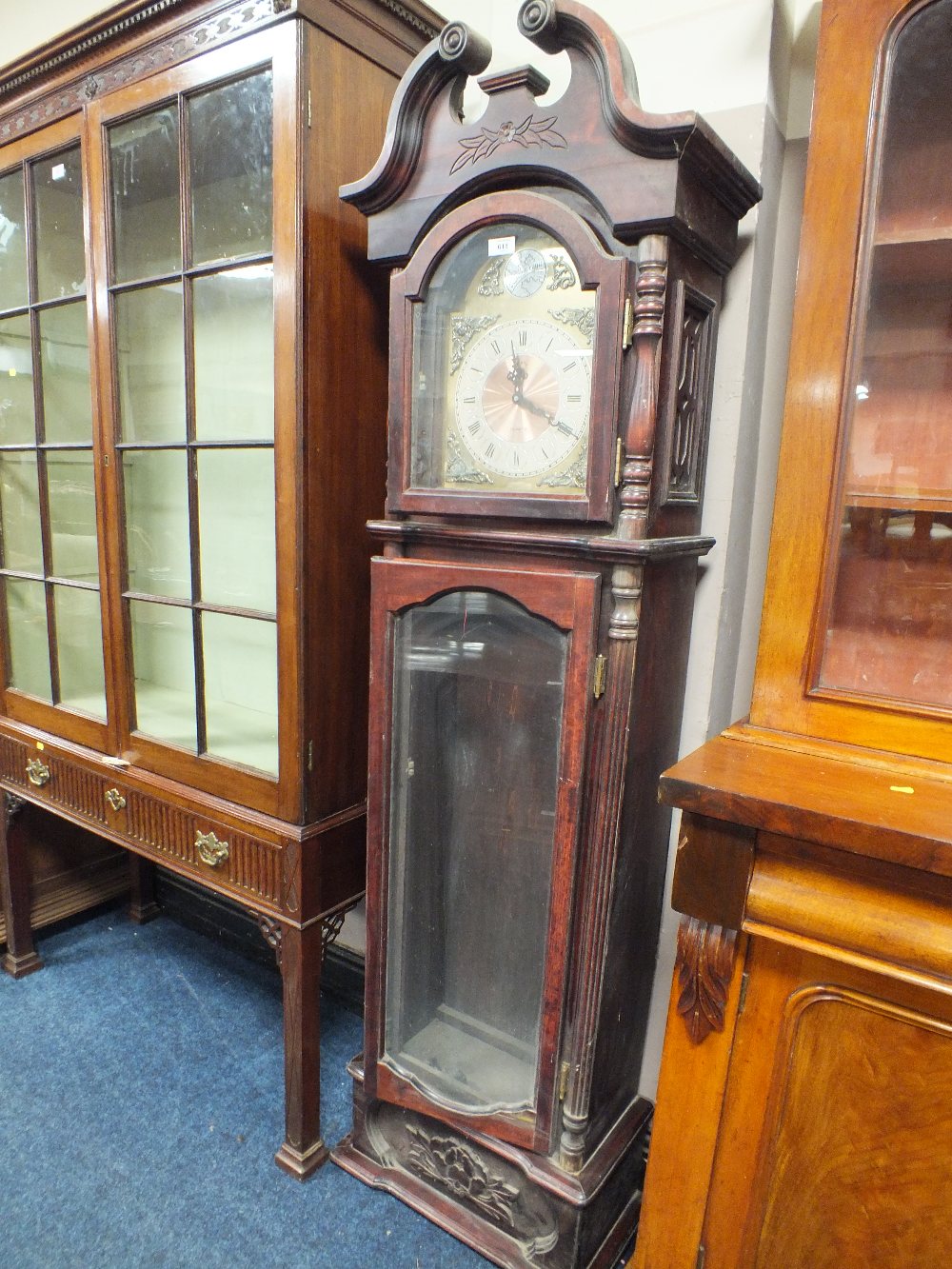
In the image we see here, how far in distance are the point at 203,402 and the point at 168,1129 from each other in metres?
1.29

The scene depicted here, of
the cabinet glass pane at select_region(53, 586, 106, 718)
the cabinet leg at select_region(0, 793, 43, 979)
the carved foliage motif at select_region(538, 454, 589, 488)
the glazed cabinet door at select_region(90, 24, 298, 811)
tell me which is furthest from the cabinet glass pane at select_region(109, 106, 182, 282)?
the cabinet leg at select_region(0, 793, 43, 979)

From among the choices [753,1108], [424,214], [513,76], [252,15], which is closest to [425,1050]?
[753,1108]

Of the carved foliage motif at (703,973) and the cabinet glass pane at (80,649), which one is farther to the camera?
the cabinet glass pane at (80,649)

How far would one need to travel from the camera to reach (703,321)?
102cm

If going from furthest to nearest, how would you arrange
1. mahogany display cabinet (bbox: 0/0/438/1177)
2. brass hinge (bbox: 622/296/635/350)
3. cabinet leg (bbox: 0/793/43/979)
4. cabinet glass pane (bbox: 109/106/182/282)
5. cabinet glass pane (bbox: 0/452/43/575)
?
cabinet leg (bbox: 0/793/43/979) → cabinet glass pane (bbox: 0/452/43/575) → cabinet glass pane (bbox: 109/106/182/282) → mahogany display cabinet (bbox: 0/0/438/1177) → brass hinge (bbox: 622/296/635/350)

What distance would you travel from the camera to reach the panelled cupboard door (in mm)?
742

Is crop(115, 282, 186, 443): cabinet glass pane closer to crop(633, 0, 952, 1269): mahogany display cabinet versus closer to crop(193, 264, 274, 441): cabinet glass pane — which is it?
crop(193, 264, 274, 441): cabinet glass pane

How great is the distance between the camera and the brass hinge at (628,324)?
87 cm

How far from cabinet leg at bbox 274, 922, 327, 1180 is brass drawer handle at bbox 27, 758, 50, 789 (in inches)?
29.8

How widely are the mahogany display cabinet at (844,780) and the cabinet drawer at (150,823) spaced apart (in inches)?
28.4

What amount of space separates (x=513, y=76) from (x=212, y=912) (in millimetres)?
1893

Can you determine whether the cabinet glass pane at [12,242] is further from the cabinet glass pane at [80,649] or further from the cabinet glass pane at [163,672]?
the cabinet glass pane at [163,672]

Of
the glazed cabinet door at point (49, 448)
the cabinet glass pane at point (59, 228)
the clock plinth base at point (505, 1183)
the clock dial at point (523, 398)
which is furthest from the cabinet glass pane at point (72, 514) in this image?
the clock plinth base at point (505, 1183)

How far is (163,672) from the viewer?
4.75 ft
